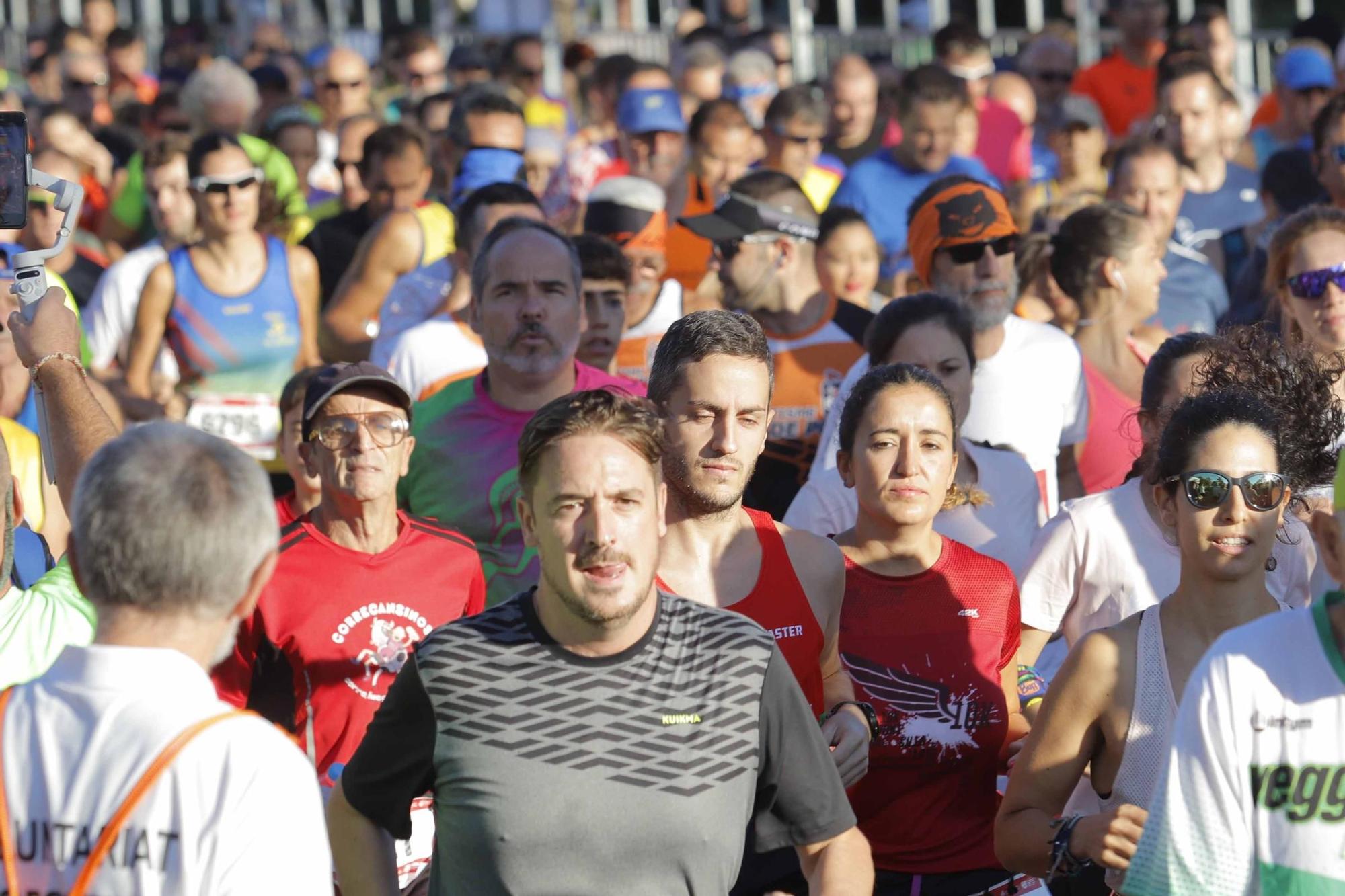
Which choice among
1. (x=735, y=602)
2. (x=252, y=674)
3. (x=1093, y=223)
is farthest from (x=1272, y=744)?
(x=1093, y=223)

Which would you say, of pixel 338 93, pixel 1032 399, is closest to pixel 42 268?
pixel 1032 399

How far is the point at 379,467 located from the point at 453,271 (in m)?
2.95

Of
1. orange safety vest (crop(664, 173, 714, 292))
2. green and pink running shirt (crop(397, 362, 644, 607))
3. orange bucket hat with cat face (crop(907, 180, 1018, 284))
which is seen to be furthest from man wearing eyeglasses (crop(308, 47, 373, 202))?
green and pink running shirt (crop(397, 362, 644, 607))

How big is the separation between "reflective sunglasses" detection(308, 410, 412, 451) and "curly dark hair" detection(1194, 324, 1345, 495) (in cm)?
207

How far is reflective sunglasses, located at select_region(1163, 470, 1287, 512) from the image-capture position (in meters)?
3.72

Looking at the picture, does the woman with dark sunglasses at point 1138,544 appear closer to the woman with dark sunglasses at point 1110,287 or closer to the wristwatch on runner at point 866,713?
the wristwatch on runner at point 866,713

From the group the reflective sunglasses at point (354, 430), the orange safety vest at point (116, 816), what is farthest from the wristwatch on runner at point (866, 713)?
the orange safety vest at point (116, 816)

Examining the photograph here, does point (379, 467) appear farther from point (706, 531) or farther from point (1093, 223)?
point (1093, 223)

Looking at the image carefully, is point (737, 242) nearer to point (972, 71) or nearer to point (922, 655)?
point (922, 655)

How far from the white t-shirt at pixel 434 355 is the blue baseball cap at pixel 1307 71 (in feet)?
20.2

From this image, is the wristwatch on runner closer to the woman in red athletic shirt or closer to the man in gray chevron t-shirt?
→ the woman in red athletic shirt

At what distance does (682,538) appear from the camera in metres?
4.26

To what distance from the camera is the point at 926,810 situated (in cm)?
436

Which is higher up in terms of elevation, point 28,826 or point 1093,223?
point 1093,223
